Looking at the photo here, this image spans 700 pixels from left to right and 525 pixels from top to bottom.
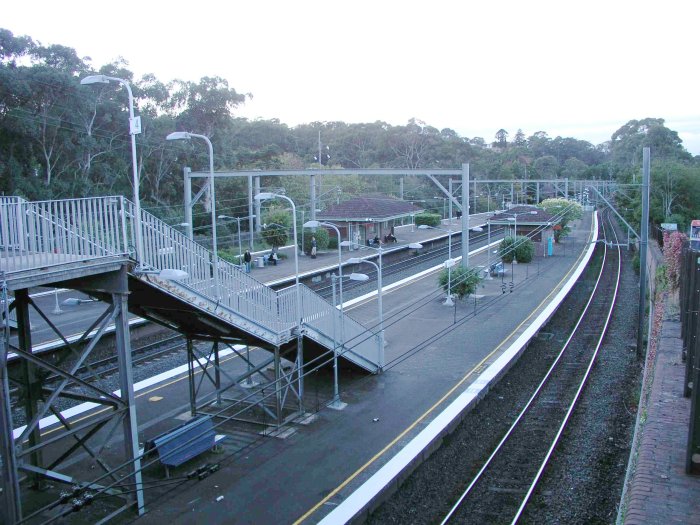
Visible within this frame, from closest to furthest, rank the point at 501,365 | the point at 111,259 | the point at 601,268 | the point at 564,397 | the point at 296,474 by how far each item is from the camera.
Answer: the point at 111,259
the point at 296,474
the point at 564,397
the point at 501,365
the point at 601,268

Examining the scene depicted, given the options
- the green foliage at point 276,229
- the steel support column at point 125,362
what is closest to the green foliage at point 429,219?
the green foliage at point 276,229

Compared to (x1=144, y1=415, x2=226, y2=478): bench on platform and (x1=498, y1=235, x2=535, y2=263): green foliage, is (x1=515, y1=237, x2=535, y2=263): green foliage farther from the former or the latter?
(x1=144, y1=415, x2=226, y2=478): bench on platform

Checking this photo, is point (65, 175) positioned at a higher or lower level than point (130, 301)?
higher

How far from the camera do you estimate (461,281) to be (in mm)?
24672

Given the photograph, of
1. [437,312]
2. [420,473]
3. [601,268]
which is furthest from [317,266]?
[420,473]

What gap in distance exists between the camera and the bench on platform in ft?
34.8

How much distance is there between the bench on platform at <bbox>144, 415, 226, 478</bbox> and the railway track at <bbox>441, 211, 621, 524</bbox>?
448cm

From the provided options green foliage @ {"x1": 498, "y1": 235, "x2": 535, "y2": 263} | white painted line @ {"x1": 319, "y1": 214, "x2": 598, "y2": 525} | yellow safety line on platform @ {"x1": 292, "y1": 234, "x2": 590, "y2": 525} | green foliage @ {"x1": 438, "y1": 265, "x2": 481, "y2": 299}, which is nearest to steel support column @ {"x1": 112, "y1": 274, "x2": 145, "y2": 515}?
yellow safety line on platform @ {"x1": 292, "y1": 234, "x2": 590, "y2": 525}

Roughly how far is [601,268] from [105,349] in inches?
1177

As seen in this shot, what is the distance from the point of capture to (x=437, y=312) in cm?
2467

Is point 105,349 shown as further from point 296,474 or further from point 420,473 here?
point 420,473

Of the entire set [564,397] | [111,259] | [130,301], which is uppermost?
[111,259]

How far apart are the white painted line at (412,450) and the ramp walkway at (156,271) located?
8.97 ft

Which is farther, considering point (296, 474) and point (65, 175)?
point (65, 175)
